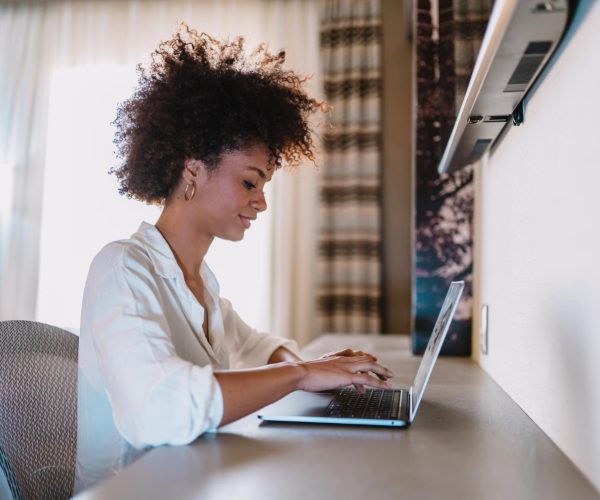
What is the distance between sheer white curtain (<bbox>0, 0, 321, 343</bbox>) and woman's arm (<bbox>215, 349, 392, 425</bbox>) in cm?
253

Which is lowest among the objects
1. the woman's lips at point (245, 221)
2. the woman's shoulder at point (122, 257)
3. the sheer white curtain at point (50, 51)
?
the woman's shoulder at point (122, 257)

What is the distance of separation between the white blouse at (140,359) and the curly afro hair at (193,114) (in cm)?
17

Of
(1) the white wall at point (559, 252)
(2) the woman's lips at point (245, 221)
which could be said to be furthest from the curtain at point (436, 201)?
(2) the woman's lips at point (245, 221)

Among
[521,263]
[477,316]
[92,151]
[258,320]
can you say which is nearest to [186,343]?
[521,263]

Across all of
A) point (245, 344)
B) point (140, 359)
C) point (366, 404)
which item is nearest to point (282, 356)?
point (245, 344)

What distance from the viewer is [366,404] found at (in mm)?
1036

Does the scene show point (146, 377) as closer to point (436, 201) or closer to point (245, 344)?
point (245, 344)

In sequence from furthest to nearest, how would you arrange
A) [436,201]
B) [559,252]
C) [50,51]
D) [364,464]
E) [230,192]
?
[50,51] → [436,201] → [230,192] → [559,252] → [364,464]

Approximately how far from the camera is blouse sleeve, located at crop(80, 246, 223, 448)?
0.78 metres

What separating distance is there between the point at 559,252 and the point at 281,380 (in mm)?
405

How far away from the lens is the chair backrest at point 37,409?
0.97 metres

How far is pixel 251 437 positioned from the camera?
84 centimetres

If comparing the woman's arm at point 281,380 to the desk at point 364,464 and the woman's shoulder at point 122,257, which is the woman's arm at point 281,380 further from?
the woman's shoulder at point 122,257

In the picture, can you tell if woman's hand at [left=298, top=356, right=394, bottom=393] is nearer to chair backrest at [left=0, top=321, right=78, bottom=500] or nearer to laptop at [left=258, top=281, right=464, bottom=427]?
laptop at [left=258, top=281, right=464, bottom=427]
